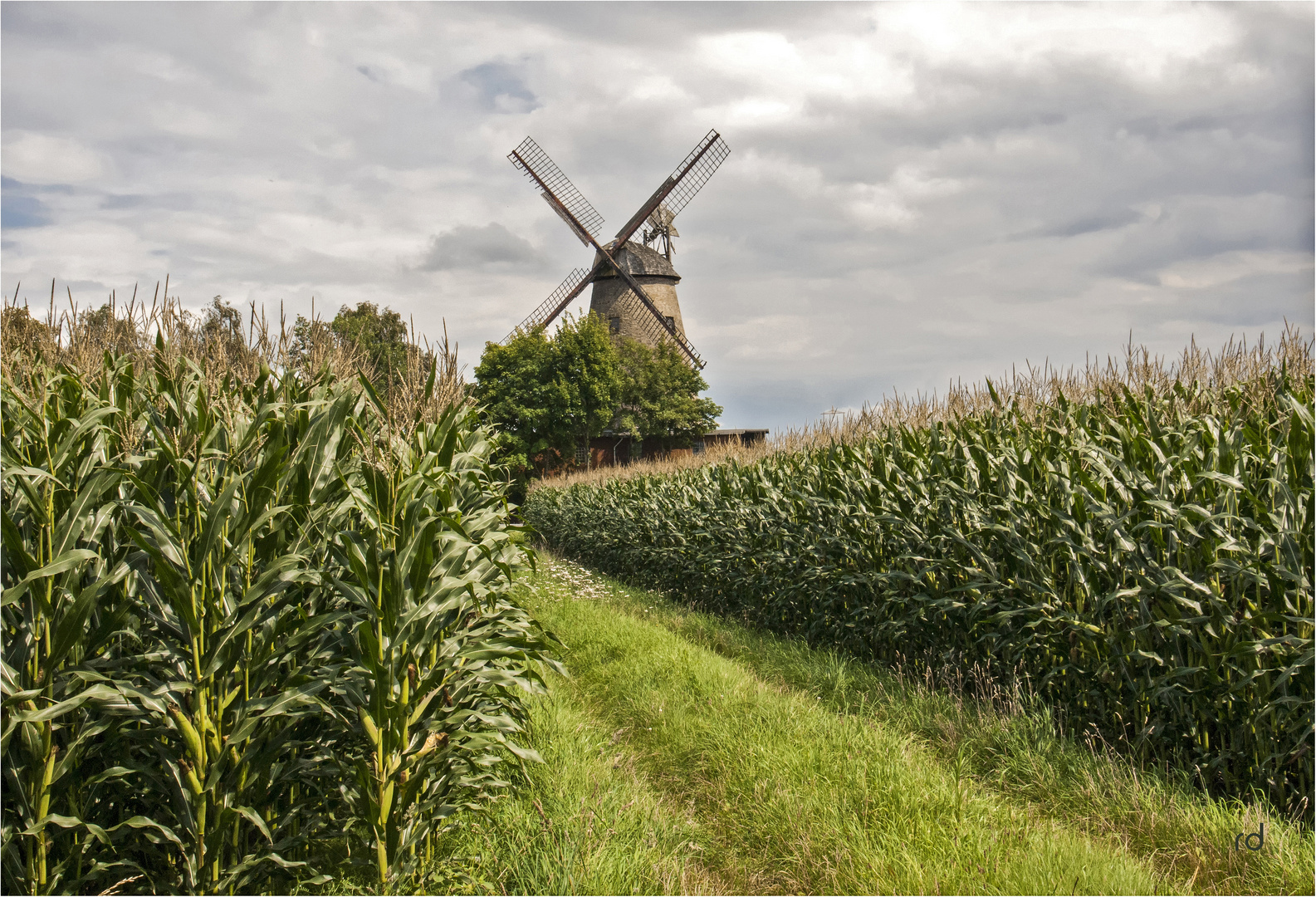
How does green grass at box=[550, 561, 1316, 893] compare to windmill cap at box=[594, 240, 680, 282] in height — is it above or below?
below

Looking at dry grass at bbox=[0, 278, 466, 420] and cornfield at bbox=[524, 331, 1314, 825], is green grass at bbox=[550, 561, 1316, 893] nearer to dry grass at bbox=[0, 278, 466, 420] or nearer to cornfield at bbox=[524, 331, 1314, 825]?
cornfield at bbox=[524, 331, 1314, 825]

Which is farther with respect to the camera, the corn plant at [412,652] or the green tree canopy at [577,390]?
the green tree canopy at [577,390]

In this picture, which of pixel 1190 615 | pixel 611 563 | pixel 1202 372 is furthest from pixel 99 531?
pixel 611 563

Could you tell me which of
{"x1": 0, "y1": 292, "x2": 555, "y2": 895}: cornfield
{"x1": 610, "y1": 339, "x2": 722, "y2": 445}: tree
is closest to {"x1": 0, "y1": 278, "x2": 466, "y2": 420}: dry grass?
{"x1": 0, "y1": 292, "x2": 555, "y2": 895}: cornfield

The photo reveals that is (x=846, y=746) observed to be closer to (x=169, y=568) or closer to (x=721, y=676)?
(x=721, y=676)

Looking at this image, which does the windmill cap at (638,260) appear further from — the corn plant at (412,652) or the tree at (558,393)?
the corn plant at (412,652)

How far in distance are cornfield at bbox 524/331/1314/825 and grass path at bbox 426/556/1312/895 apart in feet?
1.74

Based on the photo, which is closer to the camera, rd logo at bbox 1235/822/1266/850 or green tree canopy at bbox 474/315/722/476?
rd logo at bbox 1235/822/1266/850

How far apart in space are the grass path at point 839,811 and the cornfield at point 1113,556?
53 cm

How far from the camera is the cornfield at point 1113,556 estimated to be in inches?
174

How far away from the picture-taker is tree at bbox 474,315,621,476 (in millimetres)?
37281

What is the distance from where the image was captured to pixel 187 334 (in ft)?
15.6

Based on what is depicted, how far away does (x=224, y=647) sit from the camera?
10.5 ft

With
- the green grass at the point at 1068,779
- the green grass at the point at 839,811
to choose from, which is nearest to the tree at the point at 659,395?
the green grass at the point at 1068,779
